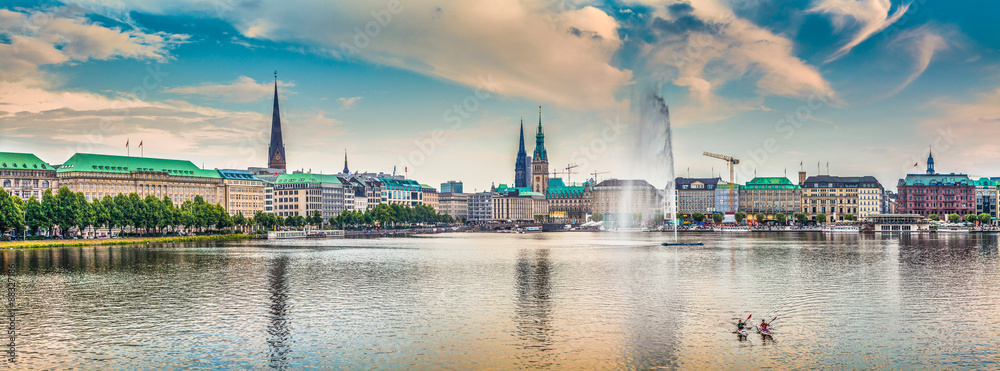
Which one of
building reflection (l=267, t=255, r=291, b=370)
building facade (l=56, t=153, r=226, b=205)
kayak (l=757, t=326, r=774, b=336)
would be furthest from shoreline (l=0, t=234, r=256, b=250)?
kayak (l=757, t=326, r=774, b=336)

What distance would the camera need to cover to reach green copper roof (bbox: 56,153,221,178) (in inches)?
6550

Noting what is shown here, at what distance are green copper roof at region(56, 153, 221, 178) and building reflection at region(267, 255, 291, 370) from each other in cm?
11816

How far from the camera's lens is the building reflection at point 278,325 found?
34406mm

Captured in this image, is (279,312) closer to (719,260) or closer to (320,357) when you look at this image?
(320,357)

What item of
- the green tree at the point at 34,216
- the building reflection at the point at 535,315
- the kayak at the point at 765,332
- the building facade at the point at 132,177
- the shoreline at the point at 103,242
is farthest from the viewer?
the building facade at the point at 132,177

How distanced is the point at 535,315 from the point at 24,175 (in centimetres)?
14056

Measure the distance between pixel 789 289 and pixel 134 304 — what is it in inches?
1683

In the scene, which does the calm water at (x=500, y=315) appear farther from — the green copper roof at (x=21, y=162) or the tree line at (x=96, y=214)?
the green copper roof at (x=21, y=162)

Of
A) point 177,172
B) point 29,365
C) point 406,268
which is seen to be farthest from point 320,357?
point 177,172

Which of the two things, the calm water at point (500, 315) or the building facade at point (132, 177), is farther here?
the building facade at point (132, 177)

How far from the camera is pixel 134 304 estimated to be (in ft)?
162

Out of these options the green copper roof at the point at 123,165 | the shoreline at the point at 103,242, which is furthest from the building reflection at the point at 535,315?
the green copper roof at the point at 123,165

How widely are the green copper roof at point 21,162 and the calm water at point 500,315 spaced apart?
84.9 meters

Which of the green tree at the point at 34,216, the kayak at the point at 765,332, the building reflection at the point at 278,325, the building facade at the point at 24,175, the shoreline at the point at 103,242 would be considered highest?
the building facade at the point at 24,175
